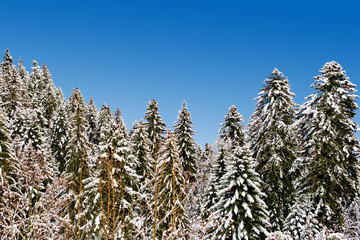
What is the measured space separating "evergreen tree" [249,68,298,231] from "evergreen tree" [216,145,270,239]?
295cm

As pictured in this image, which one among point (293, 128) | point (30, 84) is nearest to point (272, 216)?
point (293, 128)

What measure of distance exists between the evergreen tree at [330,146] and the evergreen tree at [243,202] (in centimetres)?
322

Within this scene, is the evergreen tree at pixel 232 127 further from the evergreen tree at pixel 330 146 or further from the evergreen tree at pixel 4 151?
the evergreen tree at pixel 4 151

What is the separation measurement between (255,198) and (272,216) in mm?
4297

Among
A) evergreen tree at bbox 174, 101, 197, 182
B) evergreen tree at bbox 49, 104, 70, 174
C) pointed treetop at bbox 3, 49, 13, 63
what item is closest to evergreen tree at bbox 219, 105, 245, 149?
evergreen tree at bbox 174, 101, 197, 182

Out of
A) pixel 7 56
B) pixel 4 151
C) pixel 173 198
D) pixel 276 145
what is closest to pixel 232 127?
pixel 276 145

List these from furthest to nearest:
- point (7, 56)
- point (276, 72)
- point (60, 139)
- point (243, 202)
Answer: point (7, 56) < point (60, 139) < point (276, 72) < point (243, 202)

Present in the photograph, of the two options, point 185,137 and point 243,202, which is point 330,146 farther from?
point 185,137

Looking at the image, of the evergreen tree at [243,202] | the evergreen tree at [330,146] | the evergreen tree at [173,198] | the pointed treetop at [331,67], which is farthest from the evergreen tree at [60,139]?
the pointed treetop at [331,67]

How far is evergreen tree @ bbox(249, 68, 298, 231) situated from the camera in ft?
57.3

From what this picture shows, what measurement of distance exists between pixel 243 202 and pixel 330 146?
6.20 meters

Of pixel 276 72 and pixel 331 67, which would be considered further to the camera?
pixel 276 72

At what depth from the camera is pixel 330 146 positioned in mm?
14656

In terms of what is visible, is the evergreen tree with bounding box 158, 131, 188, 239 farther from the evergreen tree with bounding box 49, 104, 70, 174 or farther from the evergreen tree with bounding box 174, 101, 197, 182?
the evergreen tree with bounding box 49, 104, 70, 174
